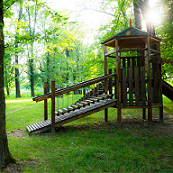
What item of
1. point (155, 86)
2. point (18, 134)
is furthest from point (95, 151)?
point (155, 86)

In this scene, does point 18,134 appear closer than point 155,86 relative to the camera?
Yes

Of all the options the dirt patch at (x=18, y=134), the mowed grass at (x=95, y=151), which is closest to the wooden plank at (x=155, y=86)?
the mowed grass at (x=95, y=151)

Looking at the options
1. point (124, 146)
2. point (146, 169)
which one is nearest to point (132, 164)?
point (146, 169)

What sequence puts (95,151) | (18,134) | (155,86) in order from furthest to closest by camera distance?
(155,86)
(18,134)
(95,151)

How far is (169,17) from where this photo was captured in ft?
29.4

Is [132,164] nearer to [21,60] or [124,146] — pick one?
[124,146]

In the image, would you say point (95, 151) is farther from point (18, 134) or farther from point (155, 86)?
point (155, 86)

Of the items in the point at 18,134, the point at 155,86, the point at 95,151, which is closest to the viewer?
the point at 95,151

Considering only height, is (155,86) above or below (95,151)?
above

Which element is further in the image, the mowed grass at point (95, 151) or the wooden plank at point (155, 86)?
the wooden plank at point (155, 86)

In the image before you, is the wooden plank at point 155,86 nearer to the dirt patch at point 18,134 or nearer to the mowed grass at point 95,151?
the mowed grass at point 95,151

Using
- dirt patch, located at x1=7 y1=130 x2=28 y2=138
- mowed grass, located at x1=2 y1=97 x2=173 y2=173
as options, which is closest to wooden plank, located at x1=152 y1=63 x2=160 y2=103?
mowed grass, located at x1=2 y1=97 x2=173 y2=173

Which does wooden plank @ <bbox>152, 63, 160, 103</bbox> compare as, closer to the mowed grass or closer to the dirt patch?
the mowed grass

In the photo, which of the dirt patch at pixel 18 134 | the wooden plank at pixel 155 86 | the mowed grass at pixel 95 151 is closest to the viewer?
the mowed grass at pixel 95 151
